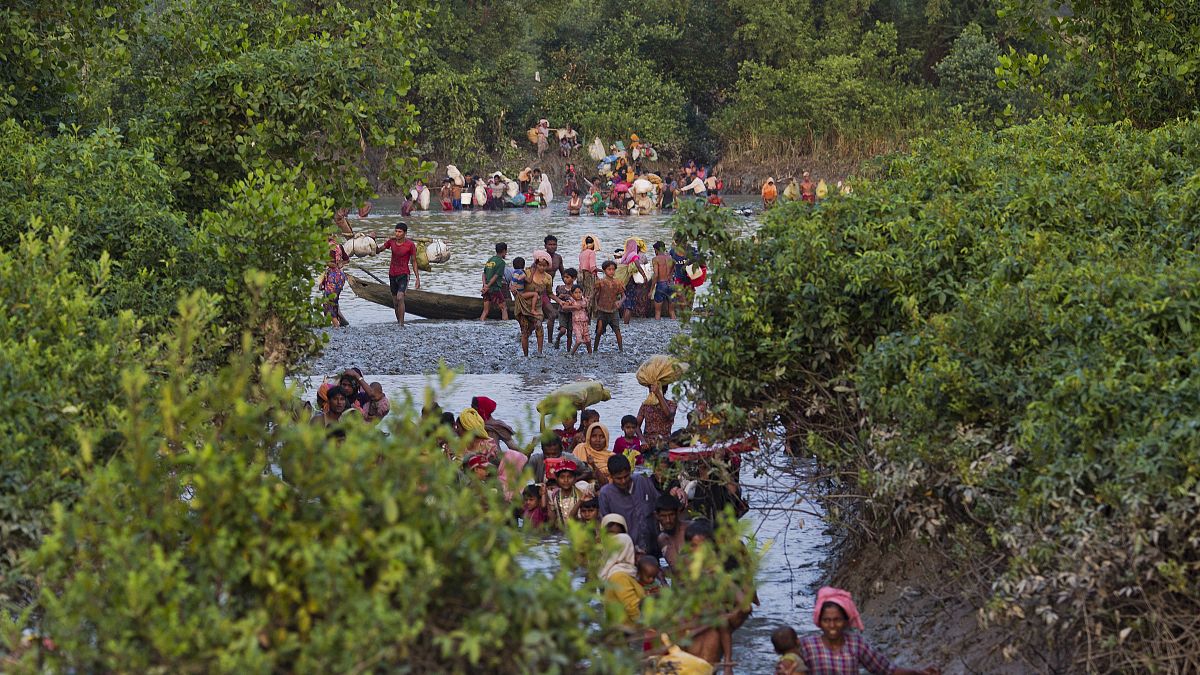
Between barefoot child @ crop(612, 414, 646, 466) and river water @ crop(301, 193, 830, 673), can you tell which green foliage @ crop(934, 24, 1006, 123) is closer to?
river water @ crop(301, 193, 830, 673)

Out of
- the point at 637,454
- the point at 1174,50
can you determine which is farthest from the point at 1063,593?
the point at 1174,50

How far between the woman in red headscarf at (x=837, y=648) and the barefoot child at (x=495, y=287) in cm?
1425

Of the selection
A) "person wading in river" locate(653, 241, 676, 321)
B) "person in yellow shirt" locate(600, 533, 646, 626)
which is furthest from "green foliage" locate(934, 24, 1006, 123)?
"person in yellow shirt" locate(600, 533, 646, 626)

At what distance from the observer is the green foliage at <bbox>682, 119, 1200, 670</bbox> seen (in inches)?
272

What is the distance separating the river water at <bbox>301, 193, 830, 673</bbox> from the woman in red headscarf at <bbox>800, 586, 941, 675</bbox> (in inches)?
21.0

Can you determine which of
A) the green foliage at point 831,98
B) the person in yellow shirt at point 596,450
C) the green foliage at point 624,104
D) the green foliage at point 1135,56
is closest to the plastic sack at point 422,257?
the green foliage at point 1135,56

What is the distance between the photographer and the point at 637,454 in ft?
42.0

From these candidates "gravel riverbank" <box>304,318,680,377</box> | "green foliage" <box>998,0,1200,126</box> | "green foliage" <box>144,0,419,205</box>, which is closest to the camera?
"green foliage" <box>144,0,419,205</box>

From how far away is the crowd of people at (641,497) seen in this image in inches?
308

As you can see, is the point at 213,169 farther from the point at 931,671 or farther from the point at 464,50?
the point at 464,50

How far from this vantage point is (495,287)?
22.7 meters

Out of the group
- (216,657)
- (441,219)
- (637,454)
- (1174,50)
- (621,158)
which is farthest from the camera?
(621,158)

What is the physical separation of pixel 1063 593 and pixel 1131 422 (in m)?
0.87

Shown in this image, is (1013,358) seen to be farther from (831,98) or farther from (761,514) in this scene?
(831,98)
